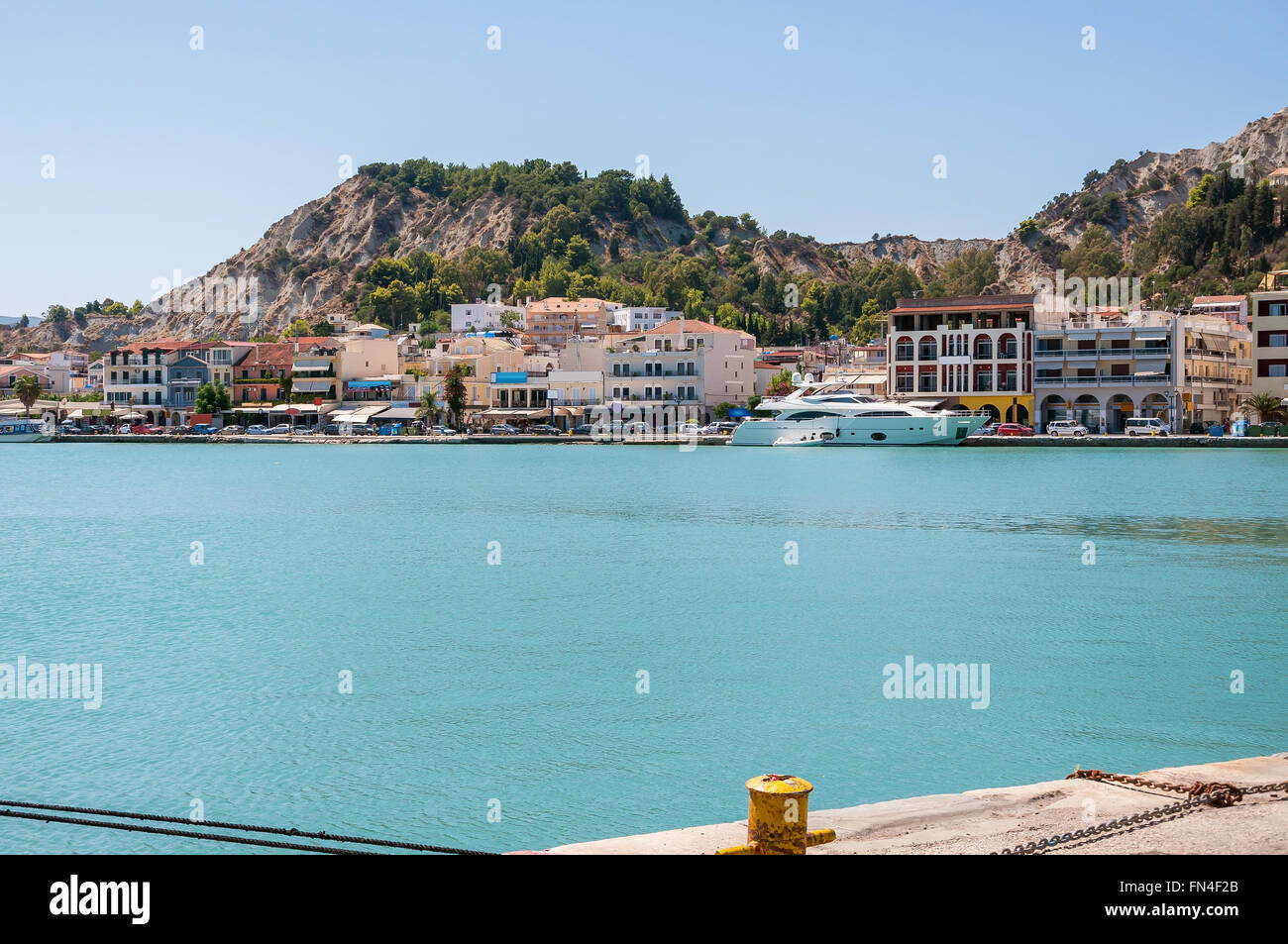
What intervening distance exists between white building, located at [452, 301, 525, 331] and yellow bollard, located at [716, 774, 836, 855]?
422 feet

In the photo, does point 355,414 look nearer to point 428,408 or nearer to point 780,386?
point 428,408

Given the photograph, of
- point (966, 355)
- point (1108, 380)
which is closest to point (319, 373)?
point (966, 355)

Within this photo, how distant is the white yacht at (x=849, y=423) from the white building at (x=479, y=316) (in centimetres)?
5843

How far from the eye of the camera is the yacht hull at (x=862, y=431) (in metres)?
76.1

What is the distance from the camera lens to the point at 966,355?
8081 cm

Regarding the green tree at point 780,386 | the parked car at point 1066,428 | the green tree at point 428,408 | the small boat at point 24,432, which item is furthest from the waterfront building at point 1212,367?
the small boat at point 24,432

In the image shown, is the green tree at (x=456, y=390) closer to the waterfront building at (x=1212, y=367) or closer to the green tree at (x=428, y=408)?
the green tree at (x=428, y=408)

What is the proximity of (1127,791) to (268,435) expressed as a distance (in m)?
95.7

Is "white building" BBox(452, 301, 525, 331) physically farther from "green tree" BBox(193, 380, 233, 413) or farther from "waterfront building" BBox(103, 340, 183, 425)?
"waterfront building" BBox(103, 340, 183, 425)

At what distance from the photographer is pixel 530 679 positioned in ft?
55.0

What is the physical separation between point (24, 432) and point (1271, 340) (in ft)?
338

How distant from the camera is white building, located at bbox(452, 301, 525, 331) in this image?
13538 cm
